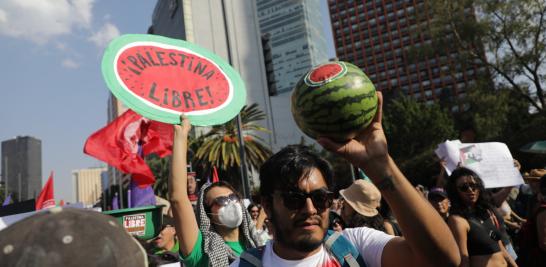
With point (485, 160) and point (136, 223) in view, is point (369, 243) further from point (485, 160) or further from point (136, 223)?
point (485, 160)

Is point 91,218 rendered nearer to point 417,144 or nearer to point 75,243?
point 75,243

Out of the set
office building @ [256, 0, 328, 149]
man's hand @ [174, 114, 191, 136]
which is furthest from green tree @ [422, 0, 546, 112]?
office building @ [256, 0, 328, 149]

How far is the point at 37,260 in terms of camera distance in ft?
2.99

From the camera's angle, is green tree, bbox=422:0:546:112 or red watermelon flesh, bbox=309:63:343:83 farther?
green tree, bbox=422:0:546:112

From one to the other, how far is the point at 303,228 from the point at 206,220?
67.4 inches

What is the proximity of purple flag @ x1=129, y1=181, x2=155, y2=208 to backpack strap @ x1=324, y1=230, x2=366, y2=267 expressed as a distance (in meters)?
6.54

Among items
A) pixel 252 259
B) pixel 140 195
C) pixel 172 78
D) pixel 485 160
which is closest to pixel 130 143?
pixel 140 195

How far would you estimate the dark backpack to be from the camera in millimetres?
2014

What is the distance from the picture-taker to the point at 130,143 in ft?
26.3

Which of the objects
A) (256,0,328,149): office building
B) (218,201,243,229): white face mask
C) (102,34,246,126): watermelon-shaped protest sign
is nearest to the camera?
(102,34,246,126): watermelon-shaped protest sign

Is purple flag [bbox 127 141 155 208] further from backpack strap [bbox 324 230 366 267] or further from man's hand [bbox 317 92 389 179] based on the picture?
man's hand [bbox 317 92 389 179]

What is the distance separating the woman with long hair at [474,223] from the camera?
3701mm

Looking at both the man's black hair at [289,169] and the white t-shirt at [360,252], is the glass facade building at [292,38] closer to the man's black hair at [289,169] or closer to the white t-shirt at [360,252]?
the man's black hair at [289,169]

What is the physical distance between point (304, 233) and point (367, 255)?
361 mm
